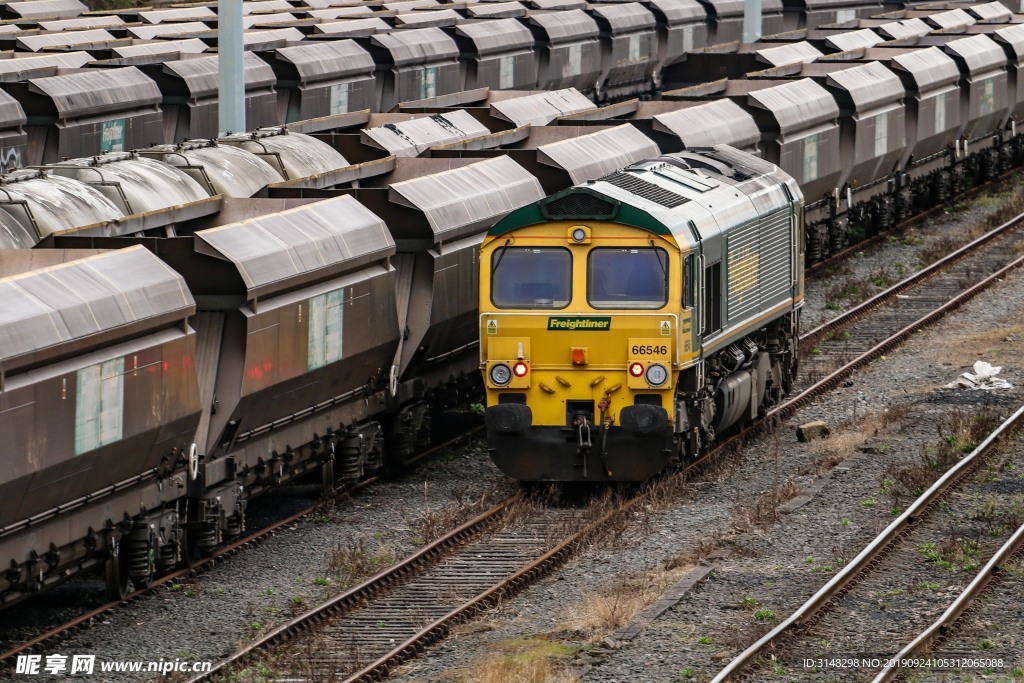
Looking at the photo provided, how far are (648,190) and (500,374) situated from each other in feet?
8.86

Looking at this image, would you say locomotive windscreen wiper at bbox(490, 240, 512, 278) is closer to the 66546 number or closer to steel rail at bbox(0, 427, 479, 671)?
the 66546 number

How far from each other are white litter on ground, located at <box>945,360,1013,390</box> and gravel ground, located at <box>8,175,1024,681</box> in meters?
0.30

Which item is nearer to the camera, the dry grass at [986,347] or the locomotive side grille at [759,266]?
the locomotive side grille at [759,266]

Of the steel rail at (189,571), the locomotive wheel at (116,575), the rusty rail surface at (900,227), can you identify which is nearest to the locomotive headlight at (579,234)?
the steel rail at (189,571)

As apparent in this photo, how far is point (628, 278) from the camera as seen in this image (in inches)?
725

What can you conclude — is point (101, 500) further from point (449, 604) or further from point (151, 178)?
point (151, 178)

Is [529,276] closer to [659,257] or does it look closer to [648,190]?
[659,257]

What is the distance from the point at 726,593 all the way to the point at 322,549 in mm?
4372

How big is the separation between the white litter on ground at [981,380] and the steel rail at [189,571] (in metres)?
7.62

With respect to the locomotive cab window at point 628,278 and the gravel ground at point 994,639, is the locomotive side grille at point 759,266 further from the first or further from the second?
the gravel ground at point 994,639

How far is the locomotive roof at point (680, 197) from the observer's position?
18.4 m

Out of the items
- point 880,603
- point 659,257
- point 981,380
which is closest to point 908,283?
point 981,380

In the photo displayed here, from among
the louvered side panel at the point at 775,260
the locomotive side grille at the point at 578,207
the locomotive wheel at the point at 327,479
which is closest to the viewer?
the locomotive side grille at the point at 578,207

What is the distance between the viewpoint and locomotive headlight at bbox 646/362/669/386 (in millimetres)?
18281
